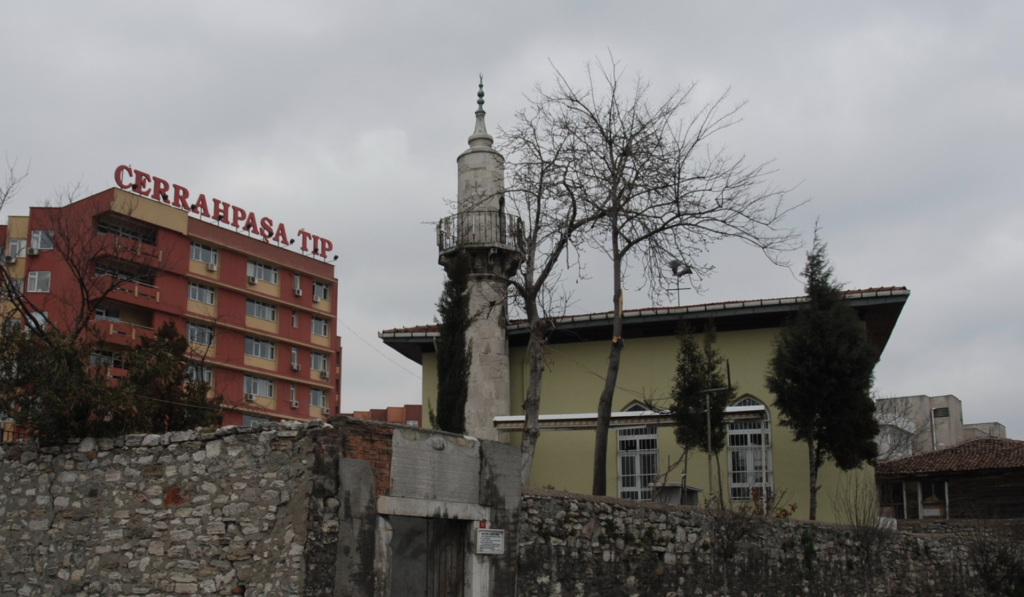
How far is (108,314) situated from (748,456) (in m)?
32.5

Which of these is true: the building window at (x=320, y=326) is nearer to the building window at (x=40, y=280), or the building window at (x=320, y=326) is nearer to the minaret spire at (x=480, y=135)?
the building window at (x=40, y=280)

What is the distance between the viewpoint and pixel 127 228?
46125 millimetres

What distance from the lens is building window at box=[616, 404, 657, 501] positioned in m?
25.6

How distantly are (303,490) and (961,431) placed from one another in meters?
66.3

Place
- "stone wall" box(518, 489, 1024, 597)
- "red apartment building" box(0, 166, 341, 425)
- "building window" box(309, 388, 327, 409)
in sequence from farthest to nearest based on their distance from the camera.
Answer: "building window" box(309, 388, 327, 409) < "red apartment building" box(0, 166, 341, 425) < "stone wall" box(518, 489, 1024, 597)

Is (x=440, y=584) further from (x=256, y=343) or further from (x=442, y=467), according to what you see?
(x=256, y=343)

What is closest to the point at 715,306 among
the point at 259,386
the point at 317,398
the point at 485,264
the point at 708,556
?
the point at 485,264

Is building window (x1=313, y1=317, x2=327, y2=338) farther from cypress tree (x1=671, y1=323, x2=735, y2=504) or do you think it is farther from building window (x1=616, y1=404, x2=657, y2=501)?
cypress tree (x1=671, y1=323, x2=735, y2=504)

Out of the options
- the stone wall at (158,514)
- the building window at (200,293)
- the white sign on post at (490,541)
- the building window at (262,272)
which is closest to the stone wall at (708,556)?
the white sign on post at (490,541)

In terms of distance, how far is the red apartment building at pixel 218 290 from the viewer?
4484 centimetres

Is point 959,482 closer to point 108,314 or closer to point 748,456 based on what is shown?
point 748,456

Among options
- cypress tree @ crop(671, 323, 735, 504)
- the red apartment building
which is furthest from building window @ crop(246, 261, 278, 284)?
cypress tree @ crop(671, 323, 735, 504)

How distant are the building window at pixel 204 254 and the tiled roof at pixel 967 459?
3399cm

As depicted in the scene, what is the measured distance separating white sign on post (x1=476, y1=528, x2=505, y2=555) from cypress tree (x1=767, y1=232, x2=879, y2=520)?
42.9 feet
